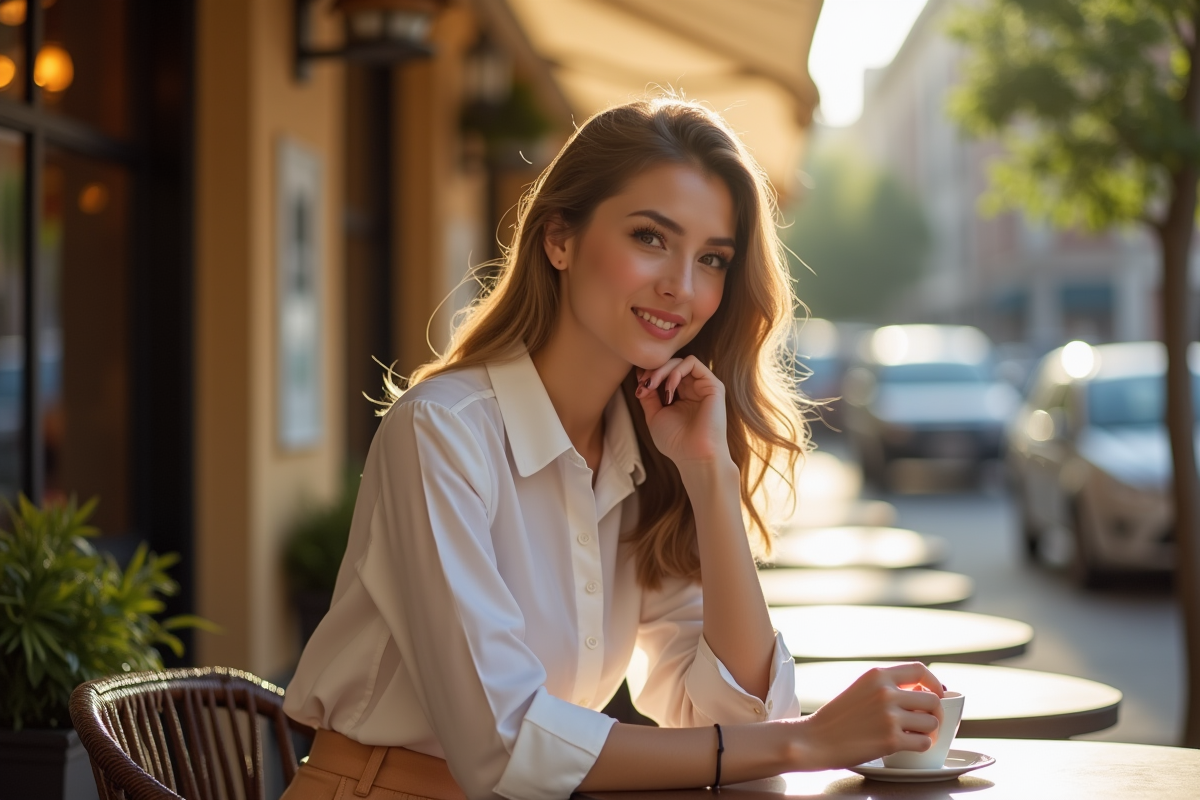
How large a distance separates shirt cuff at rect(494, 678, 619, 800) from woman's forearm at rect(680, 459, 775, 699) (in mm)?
434

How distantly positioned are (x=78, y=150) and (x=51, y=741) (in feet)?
7.49

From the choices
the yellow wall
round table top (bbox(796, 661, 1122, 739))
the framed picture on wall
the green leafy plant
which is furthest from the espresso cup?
the framed picture on wall

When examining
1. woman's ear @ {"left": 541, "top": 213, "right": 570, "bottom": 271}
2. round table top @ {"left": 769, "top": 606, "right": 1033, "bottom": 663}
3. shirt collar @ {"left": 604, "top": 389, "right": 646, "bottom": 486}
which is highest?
woman's ear @ {"left": 541, "top": 213, "right": 570, "bottom": 271}

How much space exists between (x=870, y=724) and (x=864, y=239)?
51.7 metres

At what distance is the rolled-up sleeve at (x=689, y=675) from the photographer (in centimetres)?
228

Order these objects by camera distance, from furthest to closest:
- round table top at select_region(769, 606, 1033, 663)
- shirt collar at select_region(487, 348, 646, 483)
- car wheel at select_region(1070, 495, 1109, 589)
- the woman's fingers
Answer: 1. car wheel at select_region(1070, 495, 1109, 589)
2. round table top at select_region(769, 606, 1033, 663)
3. shirt collar at select_region(487, 348, 646, 483)
4. the woman's fingers

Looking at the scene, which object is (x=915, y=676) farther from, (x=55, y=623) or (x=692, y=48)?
(x=692, y=48)

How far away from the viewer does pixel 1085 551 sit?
31.5 ft

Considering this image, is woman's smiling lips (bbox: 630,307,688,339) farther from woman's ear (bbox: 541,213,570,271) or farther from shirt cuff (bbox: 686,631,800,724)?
shirt cuff (bbox: 686,631,800,724)

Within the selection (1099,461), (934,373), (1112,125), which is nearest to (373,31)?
(1112,125)

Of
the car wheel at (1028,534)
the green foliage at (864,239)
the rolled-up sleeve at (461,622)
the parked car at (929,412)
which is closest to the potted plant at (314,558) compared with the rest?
the rolled-up sleeve at (461,622)

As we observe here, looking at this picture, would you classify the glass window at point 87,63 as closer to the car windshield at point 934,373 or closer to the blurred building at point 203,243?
the blurred building at point 203,243

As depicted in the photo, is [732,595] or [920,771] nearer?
[920,771]

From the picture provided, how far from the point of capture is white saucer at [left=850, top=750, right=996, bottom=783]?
76.5 inches
